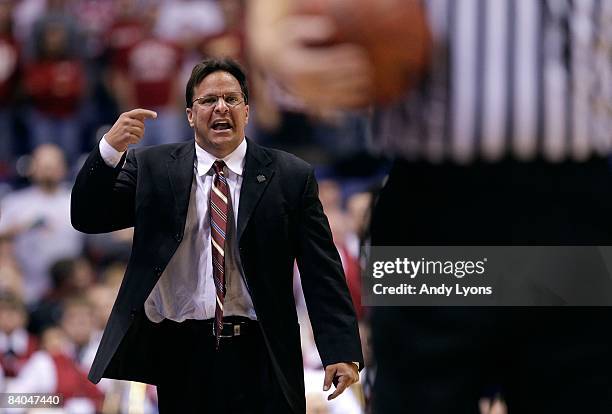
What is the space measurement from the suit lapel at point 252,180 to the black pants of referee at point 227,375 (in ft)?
0.85

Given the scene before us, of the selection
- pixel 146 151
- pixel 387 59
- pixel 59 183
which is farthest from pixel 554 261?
A: pixel 59 183

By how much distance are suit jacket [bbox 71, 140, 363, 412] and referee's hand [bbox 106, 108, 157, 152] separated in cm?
8

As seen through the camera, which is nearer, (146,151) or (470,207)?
(470,207)

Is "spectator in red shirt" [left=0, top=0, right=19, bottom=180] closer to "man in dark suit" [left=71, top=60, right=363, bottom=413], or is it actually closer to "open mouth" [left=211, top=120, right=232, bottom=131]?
"man in dark suit" [left=71, top=60, right=363, bottom=413]

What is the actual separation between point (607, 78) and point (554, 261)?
794mm

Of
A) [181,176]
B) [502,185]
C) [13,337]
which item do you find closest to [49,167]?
[13,337]

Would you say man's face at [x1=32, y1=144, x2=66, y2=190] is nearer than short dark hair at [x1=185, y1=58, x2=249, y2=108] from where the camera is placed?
No

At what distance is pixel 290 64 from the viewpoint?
4.63 m

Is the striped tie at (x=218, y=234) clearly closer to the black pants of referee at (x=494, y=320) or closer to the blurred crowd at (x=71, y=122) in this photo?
the black pants of referee at (x=494, y=320)

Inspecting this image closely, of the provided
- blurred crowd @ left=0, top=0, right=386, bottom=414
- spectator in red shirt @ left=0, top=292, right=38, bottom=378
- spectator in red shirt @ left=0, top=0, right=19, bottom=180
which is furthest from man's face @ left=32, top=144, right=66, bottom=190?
spectator in red shirt @ left=0, top=292, right=38, bottom=378

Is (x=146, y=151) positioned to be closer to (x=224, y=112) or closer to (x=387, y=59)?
(x=224, y=112)

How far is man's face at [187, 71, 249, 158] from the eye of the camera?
2.83 m

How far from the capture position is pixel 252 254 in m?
2.84

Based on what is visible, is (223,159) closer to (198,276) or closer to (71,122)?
(198,276)
